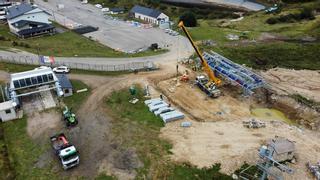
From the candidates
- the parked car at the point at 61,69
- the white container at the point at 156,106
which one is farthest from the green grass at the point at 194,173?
the parked car at the point at 61,69

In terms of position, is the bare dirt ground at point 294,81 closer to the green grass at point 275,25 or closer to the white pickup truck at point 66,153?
the green grass at point 275,25

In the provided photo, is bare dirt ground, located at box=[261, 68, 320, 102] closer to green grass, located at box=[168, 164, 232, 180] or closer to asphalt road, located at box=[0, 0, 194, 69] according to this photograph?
asphalt road, located at box=[0, 0, 194, 69]

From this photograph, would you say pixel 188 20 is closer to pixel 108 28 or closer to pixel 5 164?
pixel 108 28

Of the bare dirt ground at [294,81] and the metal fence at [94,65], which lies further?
the metal fence at [94,65]

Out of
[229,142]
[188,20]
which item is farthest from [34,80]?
[188,20]

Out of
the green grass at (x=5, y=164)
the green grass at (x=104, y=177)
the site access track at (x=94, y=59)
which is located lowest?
the green grass at (x=5, y=164)

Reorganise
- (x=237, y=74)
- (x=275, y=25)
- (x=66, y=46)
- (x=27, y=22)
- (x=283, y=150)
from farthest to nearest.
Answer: (x=275, y=25) < (x=27, y=22) < (x=66, y=46) < (x=237, y=74) < (x=283, y=150)

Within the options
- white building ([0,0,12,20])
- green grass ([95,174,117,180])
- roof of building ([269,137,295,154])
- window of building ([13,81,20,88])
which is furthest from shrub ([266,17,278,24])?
white building ([0,0,12,20])
